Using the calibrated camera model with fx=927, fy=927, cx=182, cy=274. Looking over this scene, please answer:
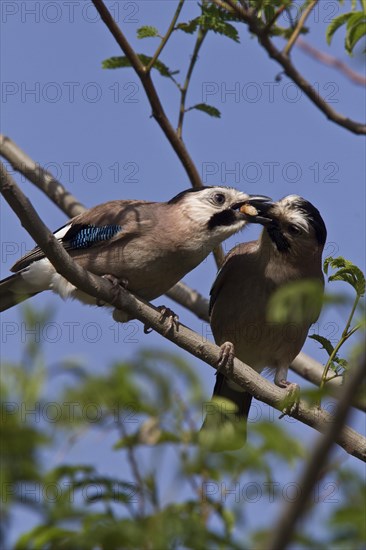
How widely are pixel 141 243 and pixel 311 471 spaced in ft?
17.2

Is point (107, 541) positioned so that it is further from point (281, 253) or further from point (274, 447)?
point (281, 253)

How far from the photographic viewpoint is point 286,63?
683 centimetres

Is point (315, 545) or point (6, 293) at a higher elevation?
point (6, 293)

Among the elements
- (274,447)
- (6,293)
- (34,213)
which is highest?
(6,293)

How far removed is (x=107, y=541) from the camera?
2.42 metres

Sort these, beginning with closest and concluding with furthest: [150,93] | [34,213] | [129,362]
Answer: [129,362], [34,213], [150,93]

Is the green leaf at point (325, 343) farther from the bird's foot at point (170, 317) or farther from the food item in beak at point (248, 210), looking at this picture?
the food item in beak at point (248, 210)

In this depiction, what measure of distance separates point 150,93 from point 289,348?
2.42m

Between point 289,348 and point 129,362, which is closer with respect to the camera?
point 129,362

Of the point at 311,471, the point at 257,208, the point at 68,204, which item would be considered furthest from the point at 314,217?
the point at 311,471

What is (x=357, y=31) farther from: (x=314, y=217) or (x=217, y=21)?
(x=314, y=217)

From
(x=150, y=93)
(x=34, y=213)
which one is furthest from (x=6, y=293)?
(x=34, y=213)

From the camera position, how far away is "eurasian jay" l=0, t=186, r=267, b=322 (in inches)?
277

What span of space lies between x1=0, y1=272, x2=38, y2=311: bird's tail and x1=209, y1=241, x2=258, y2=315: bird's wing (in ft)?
5.41
